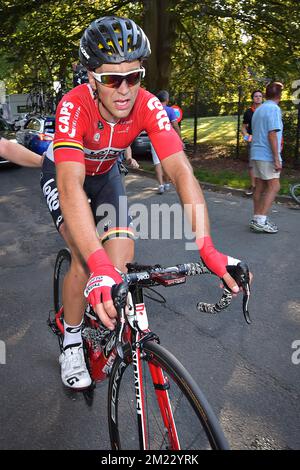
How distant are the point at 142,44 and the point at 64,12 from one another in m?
Result: 17.1

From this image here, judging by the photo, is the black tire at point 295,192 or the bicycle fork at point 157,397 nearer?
the bicycle fork at point 157,397

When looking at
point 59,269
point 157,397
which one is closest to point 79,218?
point 157,397

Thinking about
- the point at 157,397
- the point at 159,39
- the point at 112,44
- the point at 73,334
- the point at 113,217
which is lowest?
the point at 73,334

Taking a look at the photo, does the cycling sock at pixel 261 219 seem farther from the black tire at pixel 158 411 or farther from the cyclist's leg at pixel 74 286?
the black tire at pixel 158 411

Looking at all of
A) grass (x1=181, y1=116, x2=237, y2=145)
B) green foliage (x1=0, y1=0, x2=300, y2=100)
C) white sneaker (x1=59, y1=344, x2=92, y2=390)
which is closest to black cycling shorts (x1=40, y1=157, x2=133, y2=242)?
white sneaker (x1=59, y1=344, x2=92, y2=390)

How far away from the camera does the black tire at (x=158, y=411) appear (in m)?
1.89

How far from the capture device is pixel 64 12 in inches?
698

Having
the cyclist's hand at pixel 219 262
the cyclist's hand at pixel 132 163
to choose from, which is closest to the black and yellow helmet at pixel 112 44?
the cyclist's hand at pixel 219 262

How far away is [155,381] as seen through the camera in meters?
2.12

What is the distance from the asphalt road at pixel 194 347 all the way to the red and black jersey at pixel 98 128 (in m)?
1.71

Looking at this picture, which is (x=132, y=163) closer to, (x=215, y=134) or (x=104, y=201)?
(x=104, y=201)

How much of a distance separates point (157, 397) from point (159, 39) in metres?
16.8
